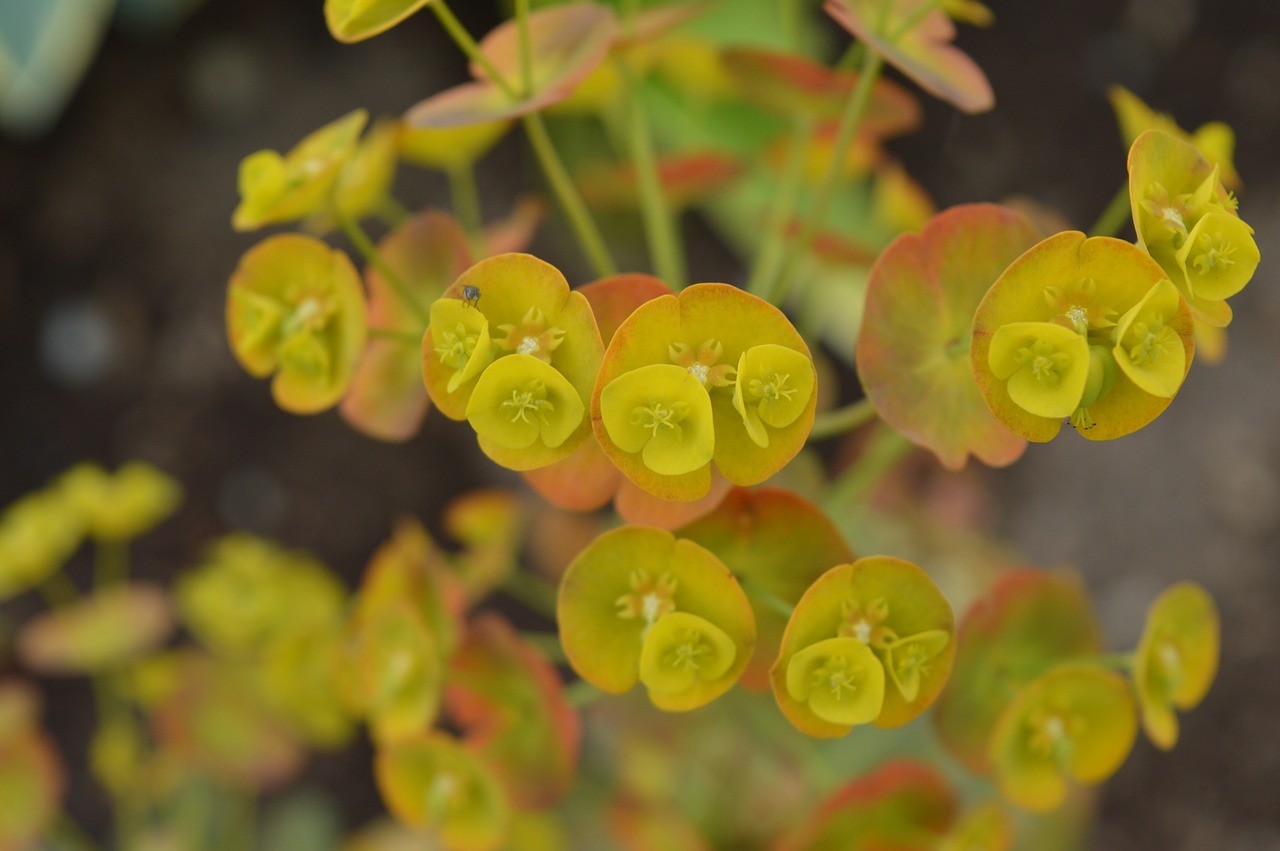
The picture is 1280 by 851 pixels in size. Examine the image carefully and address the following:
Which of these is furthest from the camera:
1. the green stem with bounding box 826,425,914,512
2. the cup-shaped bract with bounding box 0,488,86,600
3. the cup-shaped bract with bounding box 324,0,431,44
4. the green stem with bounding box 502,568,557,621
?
the green stem with bounding box 502,568,557,621

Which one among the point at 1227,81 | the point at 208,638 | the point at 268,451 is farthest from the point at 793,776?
the point at 1227,81

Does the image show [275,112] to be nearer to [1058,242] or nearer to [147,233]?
[147,233]

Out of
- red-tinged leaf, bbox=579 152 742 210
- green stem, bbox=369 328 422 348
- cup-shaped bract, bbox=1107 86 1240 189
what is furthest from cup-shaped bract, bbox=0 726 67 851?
cup-shaped bract, bbox=1107 86 1240 189

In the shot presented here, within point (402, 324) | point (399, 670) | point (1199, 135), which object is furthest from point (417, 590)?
point (1199, 135)

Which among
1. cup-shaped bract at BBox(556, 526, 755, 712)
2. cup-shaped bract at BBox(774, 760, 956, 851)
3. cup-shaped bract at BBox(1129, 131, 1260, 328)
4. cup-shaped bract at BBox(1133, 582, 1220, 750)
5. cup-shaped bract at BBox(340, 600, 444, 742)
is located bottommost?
cup-shaped bract at BBox(774, 760, 956, 851)

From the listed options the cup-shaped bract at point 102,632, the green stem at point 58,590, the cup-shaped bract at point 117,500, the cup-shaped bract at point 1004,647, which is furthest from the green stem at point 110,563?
the cup-shaped bract at point 1004,647

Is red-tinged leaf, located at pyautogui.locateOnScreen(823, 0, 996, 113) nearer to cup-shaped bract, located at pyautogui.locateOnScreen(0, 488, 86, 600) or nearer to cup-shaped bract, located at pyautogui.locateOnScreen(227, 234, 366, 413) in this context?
cup-shaped bract, located at pyautogui.locateOnScreen(227, 234, 366, 413)

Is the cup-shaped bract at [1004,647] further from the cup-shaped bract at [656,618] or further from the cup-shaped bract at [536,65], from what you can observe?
the cup-shaped bract at [536,65]

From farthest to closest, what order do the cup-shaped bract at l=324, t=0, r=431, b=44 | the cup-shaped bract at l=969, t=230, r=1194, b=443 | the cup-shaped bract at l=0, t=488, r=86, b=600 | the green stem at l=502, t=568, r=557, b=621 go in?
1. the green stem at l=502, t=568, r=557, b=621
2. the cup-shaped bract at l=0, t=488, r=86, b=600
3. the cup-shaped bract at l=324, t=0, r=431, b=44
4. the cup-shaped bract at l=969, t=230, r=1194, b=443
